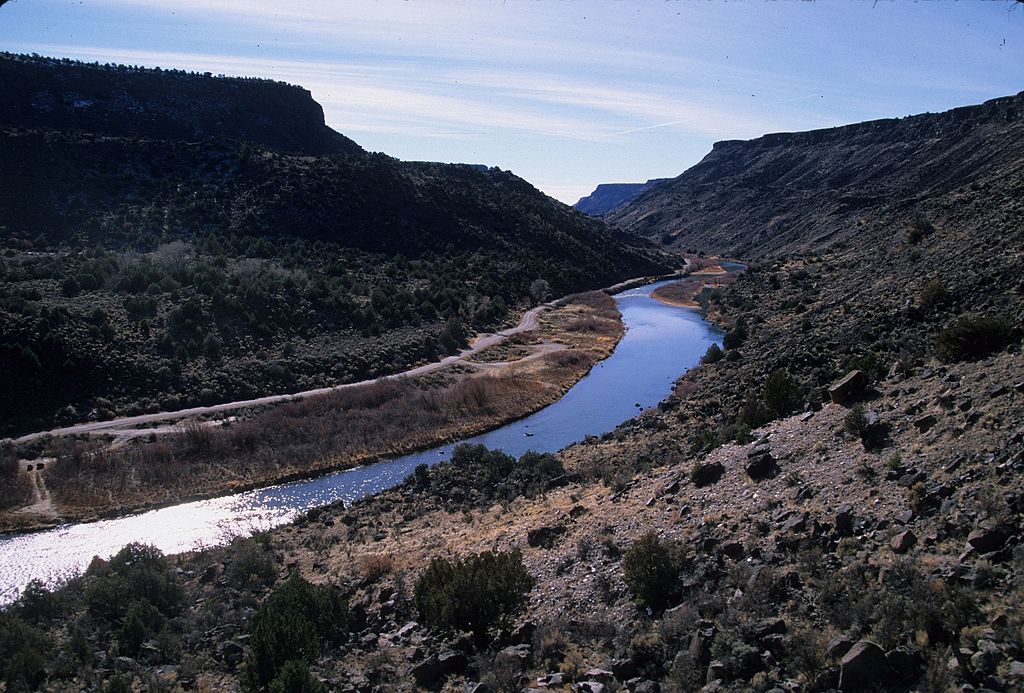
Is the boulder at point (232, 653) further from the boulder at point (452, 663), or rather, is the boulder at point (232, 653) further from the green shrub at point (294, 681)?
the boulder at point (452, 663)

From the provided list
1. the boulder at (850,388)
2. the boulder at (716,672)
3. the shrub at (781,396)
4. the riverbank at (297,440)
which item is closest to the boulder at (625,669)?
the boulder at (716,672)

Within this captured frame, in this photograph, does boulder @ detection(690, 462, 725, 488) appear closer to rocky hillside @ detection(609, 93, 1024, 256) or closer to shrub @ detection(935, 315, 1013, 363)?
shrub @ detection(935, 315, 1013, 363)

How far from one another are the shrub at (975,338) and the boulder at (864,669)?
1026 cm

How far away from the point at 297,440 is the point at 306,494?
426 cm

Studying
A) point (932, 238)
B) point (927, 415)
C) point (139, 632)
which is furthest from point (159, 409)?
point (932, 238)

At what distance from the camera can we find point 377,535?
19.9 meters

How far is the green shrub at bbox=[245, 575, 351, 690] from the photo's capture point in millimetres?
10391

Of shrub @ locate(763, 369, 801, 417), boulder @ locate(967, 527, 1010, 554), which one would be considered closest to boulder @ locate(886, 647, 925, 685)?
boulder @ locate(967, 527, 1010, 554)

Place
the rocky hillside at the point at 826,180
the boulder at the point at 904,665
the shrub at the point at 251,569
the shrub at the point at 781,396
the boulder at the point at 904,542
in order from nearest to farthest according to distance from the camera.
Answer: the boulder at the point at 904,665
the boulder at the point at 904,542
the shrub at the point at 251,569
the shrub at the point at 781,396
the rocky hillside at the point at 826,180

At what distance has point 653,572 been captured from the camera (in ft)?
36.5

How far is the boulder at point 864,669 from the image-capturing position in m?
7.27

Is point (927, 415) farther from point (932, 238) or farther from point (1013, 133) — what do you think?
point (1013, 133)

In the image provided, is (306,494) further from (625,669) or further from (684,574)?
(625,669)

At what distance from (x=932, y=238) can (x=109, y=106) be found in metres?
68.8
